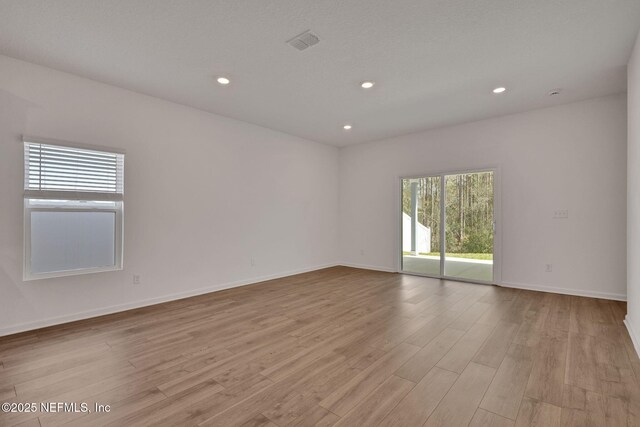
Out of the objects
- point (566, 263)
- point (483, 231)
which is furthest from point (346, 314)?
point (566, 263)

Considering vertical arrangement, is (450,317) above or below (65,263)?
below

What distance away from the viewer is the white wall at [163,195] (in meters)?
3.03

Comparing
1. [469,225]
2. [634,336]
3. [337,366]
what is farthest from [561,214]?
[337,366]

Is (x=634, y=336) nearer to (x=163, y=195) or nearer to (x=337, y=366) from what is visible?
(x=337, y=366)

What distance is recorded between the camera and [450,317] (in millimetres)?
3406

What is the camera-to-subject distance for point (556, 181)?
446cm

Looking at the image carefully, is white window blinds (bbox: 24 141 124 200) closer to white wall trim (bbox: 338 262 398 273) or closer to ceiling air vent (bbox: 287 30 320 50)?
ceiling air vent (bbox: 287 30 320 50)

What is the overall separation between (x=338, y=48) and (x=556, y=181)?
13.4 ft

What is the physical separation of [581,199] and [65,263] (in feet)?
23.3

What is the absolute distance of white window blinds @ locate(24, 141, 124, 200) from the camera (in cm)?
314

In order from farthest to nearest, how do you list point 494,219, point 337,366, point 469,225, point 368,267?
point 368,267 < point 469,225 < point 494,219 < point 337,366

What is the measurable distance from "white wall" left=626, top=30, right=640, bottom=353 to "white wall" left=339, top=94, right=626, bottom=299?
50.5 inches

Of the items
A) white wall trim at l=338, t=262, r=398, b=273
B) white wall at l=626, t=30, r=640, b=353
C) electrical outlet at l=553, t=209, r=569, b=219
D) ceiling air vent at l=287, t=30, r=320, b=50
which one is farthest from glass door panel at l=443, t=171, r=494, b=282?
ceiling air vent at l=287, t=30, r=320, b=50

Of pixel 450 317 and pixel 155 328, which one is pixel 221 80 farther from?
pixel 450 317
